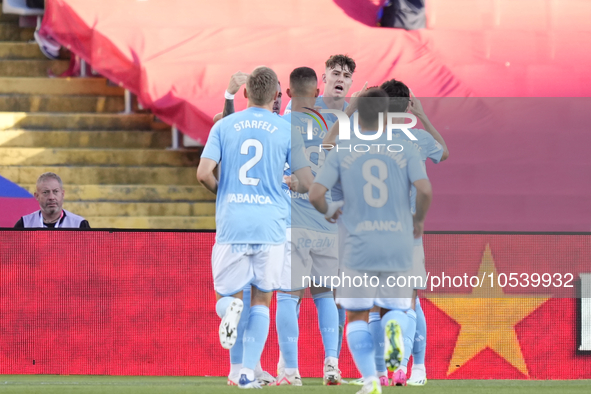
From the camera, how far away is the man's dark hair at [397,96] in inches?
197

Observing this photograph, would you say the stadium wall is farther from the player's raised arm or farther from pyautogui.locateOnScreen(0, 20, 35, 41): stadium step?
pyautogui.locateOnScreen(0, 20, 35, 41): stadium step

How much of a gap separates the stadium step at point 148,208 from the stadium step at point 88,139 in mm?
1120

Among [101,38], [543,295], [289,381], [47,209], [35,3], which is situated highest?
[35,3]

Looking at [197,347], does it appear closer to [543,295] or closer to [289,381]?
[289,381]

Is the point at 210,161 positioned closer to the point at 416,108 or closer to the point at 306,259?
the point at 306,259

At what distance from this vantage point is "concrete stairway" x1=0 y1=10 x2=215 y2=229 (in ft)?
32.5

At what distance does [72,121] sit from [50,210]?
4534 millimetres

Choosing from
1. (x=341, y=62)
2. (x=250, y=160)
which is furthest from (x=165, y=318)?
(x=341, y=62)

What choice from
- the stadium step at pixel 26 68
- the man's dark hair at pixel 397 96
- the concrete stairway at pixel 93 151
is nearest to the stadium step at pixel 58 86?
the concrete stairway at pixel 93 151

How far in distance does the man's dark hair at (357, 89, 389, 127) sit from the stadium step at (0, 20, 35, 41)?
8.61 metres

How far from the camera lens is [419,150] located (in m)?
5.22

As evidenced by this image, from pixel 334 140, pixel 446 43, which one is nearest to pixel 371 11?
pixel 446 43

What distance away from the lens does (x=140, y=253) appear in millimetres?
6293

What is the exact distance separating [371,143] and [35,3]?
851 cm
